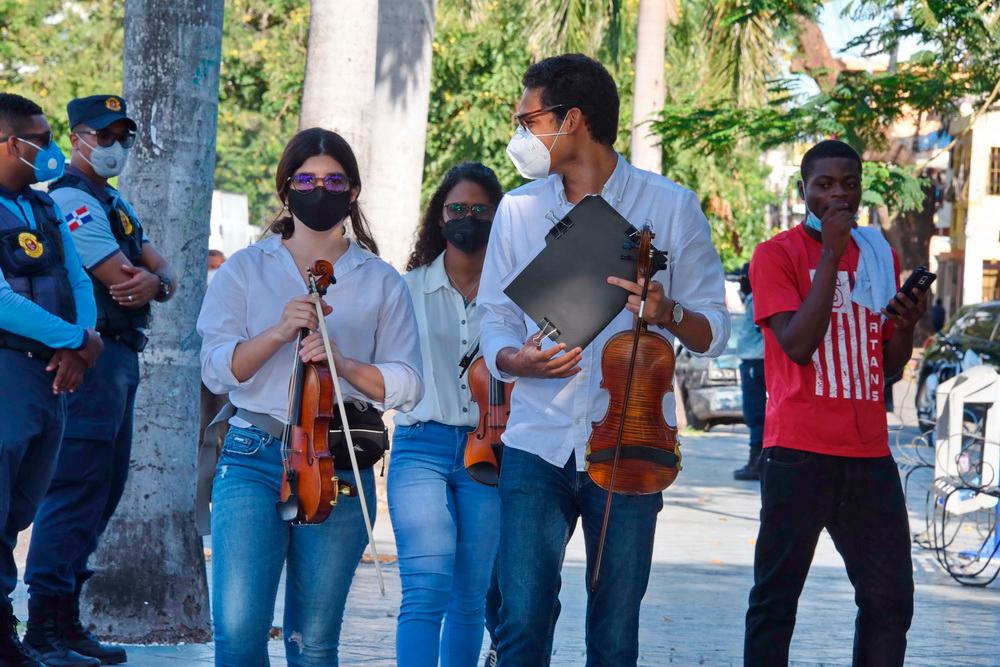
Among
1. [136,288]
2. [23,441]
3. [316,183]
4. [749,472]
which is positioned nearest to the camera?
[316,183]

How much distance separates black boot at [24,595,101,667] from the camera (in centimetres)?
657

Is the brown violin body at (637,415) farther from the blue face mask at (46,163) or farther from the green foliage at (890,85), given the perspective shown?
the green foliage at (890,85)

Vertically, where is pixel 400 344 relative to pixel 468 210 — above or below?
below

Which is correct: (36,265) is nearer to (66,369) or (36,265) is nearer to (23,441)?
(66,369)

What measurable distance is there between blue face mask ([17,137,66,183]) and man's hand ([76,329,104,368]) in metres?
0.62

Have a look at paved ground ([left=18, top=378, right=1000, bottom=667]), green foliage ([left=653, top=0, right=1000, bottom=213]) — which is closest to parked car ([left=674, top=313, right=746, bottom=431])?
green foliage ([left=653, top=0, right=1000, bottom=213])

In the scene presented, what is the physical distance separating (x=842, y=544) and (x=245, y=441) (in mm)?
2024

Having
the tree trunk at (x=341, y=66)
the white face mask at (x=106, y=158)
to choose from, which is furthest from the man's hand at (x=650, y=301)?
the tree trunk at (x=341, y=66)

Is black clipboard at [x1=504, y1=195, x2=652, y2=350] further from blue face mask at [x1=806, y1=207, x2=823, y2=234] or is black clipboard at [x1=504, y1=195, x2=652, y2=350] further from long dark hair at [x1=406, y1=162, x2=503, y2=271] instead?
long dark hair at [x1=406, y1=162, x2=503, y2=271]

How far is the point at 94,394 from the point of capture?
6.73 meters

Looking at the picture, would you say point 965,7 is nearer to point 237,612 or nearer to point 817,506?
point 817,506

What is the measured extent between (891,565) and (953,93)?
27.4 feet

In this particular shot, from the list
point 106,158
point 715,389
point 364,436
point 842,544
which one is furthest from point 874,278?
point 715,389

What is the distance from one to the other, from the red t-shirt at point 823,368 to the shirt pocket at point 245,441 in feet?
5.67
